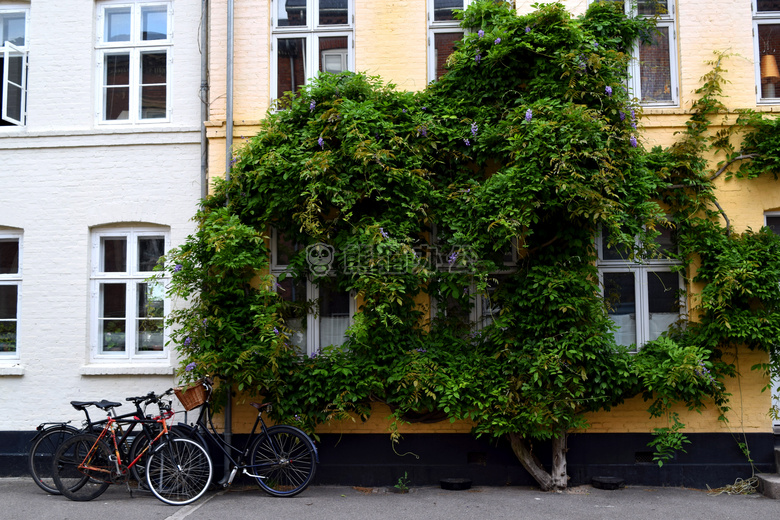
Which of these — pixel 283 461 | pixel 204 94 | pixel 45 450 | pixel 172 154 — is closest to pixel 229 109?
pixel 204 94

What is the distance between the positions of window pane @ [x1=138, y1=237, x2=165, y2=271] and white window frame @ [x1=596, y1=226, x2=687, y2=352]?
220 inches

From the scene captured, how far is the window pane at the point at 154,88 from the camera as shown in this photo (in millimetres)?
8156

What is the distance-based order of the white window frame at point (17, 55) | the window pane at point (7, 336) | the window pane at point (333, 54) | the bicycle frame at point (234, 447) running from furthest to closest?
the white window frame at point (17, 55) → the window pane at point (7, 336) → the window pane at point (333, 54) → the bicycle frame at point (234, 447)

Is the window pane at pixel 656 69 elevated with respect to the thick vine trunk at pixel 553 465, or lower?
elevated

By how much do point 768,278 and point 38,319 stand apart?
883 centimetres

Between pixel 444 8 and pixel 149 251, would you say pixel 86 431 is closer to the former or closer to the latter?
pixel 149 251

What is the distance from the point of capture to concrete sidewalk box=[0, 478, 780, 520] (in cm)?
604

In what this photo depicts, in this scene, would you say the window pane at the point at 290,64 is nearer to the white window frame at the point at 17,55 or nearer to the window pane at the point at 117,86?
the window pane at the point at 117,86

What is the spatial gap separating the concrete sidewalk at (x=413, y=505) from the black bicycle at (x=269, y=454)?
0.18 metres

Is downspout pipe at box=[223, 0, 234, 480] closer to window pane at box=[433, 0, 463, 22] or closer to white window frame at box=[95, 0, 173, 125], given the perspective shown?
white window frame at box=[95, 0, 173, 125]

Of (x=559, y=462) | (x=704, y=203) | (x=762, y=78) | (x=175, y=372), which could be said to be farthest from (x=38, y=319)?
(x=762, y=78)

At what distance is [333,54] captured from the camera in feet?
26.1

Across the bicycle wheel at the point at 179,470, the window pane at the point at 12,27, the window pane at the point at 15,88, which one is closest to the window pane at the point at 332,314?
the bicycle wheel at the point at 179,470

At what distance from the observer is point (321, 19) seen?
26.2 ft
